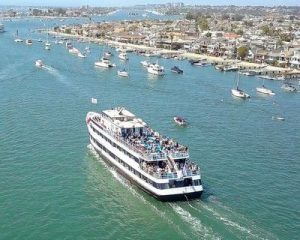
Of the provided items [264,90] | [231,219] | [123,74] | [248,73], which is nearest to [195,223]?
[231,219]

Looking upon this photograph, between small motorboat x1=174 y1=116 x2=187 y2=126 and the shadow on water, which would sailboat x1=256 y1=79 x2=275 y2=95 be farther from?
the shadow on water

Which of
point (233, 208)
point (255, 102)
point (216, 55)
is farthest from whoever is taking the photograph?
point (216, 55)

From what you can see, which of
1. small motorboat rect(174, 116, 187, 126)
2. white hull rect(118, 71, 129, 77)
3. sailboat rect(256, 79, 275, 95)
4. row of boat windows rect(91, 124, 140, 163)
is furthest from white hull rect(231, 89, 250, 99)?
row of boat windows rect(91, 124, 140, 163)

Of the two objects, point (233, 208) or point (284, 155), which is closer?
point (233, 208)

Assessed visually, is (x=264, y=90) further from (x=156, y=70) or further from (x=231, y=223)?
(x=231, y=223)

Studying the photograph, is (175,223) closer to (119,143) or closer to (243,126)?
(119,143)

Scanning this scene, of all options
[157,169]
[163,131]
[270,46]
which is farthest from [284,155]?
[270,46]
